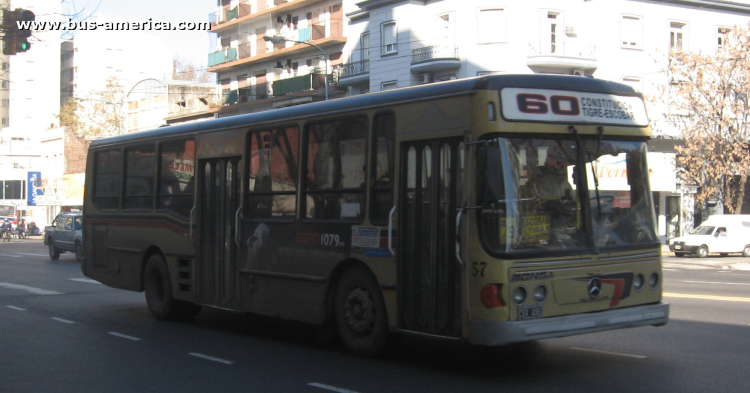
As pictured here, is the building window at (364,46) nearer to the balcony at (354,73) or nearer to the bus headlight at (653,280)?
the balcony at (354,73)

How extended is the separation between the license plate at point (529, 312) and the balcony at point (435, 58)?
30504mm

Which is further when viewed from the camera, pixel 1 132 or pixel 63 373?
pixel 1 132

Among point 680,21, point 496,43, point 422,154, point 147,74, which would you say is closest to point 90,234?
point 422,154

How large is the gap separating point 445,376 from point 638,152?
3.11 m

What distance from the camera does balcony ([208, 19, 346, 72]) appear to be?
48.2m

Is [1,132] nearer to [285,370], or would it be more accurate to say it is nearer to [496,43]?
[496,43]

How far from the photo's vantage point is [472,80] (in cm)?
798

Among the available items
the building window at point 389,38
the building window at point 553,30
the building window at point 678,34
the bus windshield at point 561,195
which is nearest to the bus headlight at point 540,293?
the bus windshield at point 561,195

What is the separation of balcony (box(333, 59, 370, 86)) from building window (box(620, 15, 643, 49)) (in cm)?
1263

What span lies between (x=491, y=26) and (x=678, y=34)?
34.4 ft

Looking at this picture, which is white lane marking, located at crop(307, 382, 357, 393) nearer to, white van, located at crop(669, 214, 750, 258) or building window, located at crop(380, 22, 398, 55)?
white van, located at crop(669, 214, 750, 258)

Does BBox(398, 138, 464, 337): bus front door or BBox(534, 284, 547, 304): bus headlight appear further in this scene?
BBox(398, 138, 464, 337): bus front door

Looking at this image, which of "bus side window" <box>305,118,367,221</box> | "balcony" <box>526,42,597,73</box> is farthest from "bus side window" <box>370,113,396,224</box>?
"balcony" <box>526,42,597,73</box>

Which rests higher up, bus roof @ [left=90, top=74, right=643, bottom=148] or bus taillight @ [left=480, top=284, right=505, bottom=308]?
bus roof @ [left=90, top=74, right=643, bottom=148]
